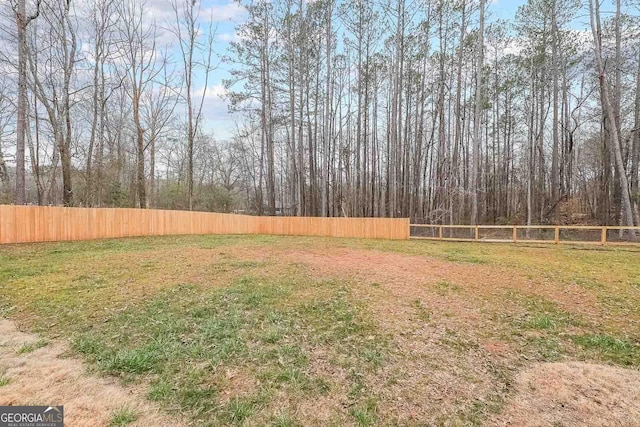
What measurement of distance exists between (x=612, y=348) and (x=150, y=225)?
12948 millimetres

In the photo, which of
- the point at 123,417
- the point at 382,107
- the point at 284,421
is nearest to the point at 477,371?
the point at 284,421

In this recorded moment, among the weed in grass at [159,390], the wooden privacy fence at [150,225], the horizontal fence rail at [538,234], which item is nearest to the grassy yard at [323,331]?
the weed in grass at [159,390]

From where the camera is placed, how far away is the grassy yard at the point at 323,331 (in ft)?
6.93

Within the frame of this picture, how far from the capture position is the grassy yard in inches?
83.1

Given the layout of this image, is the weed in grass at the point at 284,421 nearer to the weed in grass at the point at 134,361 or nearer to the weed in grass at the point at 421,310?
the weed in grass at the point at 134,361

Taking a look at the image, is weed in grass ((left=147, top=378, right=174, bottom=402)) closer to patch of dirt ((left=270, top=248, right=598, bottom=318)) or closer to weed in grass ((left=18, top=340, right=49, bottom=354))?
weed in grass ((left=18, top=340, right=49, bottom=354))

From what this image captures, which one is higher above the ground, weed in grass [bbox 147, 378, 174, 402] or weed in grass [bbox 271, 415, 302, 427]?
weed in grass [bbox 147, 378, 174, 402]

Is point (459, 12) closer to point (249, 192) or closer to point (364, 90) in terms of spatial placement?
point (364, 90)

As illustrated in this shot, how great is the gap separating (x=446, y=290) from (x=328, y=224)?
10874mm

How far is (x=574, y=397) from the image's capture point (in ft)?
7.02

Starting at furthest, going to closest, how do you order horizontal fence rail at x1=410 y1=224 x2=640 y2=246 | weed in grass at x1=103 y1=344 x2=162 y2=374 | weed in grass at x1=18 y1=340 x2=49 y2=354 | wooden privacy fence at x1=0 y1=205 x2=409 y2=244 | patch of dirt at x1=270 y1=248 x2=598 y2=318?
horizontal fence rail at x1=410 y1=224 x2=640 y2=246
wooden privacy fence at x1=0 y1=205 x2=409 y2=244
patch of dirt at x1=270 y1=248 x2=598 y2=318
weed in grass at x1=18 y1=340 x2=49 y2=354
weed in grass at x1=103 y1=344 x2=162 y2=374

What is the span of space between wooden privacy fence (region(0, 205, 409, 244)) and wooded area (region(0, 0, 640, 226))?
5.07 ft

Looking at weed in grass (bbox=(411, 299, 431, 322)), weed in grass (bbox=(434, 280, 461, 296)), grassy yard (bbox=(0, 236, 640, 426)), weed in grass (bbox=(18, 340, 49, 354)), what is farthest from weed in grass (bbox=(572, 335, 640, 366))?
weed in grass (bbox=(18, 340, 49, 354))

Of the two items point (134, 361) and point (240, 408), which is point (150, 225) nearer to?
point (134, 361)
